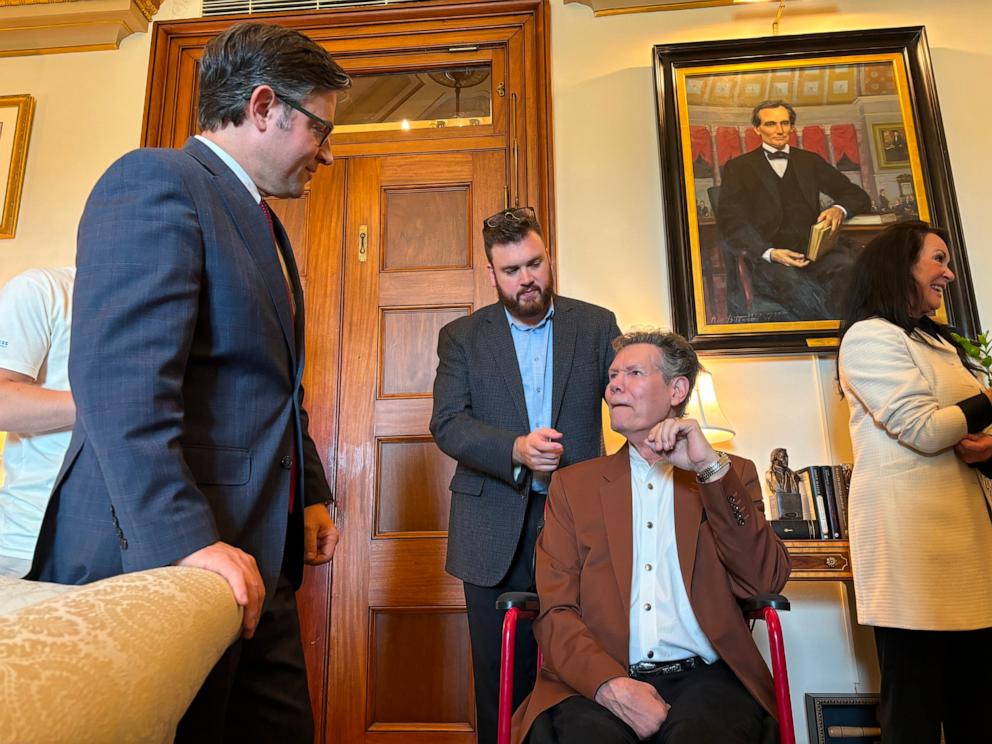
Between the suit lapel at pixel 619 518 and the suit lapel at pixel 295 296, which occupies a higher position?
the suit lapel at pixel 295 296

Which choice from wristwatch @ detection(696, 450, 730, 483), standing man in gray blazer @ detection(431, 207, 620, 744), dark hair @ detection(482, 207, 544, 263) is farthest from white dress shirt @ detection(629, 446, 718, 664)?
dark hair @ detection(482, 207, 544, 263)

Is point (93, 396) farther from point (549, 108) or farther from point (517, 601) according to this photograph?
point (549, 108)

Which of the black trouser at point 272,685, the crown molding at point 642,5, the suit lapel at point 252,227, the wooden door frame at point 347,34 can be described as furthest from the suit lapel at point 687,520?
the crown molding at point 642,5

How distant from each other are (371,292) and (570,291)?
0.80m

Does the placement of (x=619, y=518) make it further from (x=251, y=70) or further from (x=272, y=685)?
(x=251, y=70)

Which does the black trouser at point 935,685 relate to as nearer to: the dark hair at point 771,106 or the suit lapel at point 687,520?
the suit lapel at point 687,520

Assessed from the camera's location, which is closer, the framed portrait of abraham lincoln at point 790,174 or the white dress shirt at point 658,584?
the white dress shirt at point 658,584

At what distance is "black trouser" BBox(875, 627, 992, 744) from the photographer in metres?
1.97

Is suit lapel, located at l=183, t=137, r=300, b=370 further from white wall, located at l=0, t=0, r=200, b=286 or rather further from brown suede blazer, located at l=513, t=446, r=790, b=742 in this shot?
white wall, located at l=0, t=0, r=200, b=286

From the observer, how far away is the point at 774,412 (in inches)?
120

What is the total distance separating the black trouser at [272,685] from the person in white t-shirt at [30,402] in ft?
1.97

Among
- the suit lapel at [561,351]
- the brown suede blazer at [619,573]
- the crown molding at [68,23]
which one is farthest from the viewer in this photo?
the crown molding at [68,23]

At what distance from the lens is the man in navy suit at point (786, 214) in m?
3.11

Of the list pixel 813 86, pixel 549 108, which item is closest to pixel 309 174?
pixel 549 108
